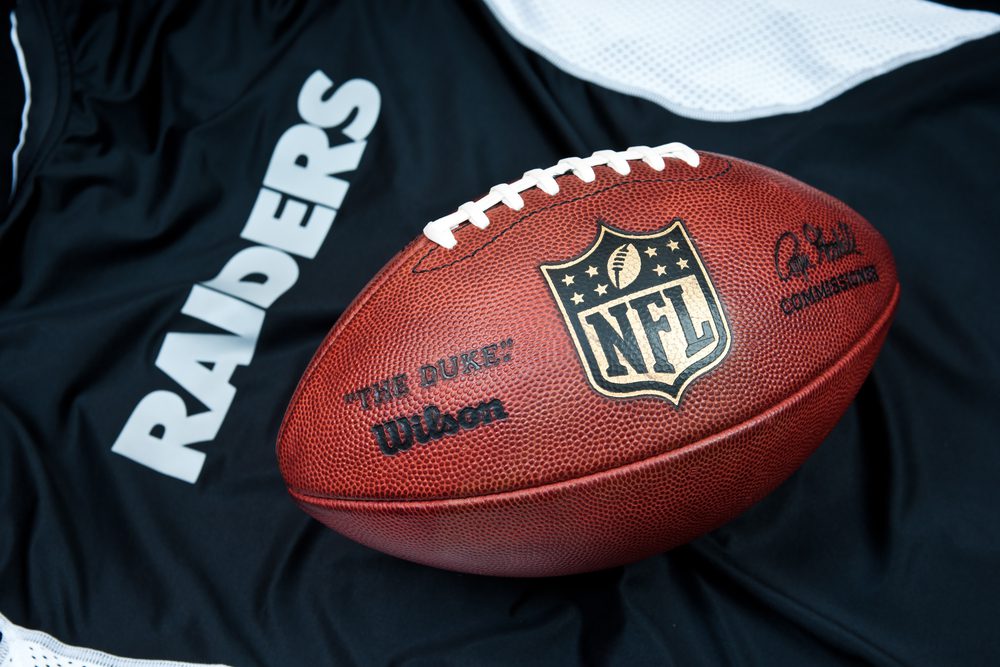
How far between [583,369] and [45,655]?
728 millimetres

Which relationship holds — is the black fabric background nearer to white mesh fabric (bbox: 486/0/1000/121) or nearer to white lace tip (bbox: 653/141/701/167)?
white mesh fabric (bbox: 486/0/1000/121)

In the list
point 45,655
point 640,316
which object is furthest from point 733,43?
point 45,655

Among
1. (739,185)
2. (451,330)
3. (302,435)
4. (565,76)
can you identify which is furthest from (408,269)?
(565,76)

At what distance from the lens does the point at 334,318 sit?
45.4 inches

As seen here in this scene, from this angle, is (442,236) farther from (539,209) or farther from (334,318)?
(334,318)

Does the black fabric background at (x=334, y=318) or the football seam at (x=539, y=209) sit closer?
the football seam at (x=539, y=209)

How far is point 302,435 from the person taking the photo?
2.65 ft

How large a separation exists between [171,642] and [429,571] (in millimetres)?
314

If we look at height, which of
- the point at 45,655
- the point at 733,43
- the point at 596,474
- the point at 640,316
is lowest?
the point at 45,655

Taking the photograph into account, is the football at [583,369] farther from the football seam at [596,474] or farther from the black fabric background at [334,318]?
the black fabric background at [334,318]

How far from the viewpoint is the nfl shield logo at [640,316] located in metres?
0.71
